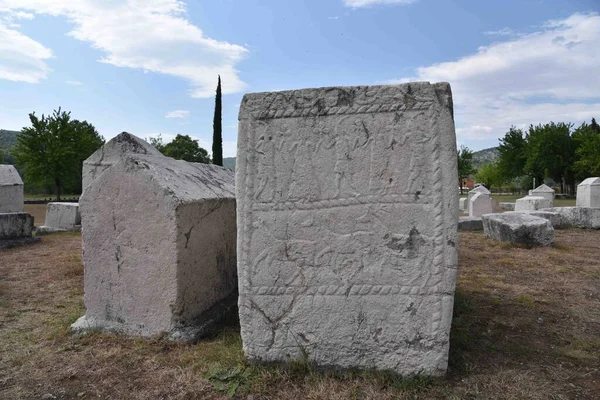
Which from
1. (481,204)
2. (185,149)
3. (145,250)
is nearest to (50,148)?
(185,149)

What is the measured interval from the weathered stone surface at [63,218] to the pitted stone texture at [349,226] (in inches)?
372

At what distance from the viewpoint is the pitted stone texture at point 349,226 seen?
2441 millimetres

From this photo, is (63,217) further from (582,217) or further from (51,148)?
(51,148)

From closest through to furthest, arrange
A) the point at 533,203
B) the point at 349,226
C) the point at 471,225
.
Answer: the point at 349,226
the point at 471,225
the point at 533,203

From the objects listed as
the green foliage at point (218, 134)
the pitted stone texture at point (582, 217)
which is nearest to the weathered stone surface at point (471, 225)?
the pitted stone texture at point (582, 217)

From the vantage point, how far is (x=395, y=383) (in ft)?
7.82

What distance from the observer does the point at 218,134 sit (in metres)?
20.0

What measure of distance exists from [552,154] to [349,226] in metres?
35.9

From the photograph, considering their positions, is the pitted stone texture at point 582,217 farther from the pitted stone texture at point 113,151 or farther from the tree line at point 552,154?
the tree line at point 552,154

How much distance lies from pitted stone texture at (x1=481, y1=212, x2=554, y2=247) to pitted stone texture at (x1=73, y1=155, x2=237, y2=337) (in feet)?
19.4

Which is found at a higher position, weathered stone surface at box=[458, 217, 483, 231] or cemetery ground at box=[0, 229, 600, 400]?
weathered stone surface at box=[458, 217, 483, 231]

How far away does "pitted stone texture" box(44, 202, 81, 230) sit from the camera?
1050 cm

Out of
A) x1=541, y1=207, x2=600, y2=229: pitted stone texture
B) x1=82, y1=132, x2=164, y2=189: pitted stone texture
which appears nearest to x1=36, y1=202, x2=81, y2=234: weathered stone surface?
x1=82, y1=132, x2=164, y2=189: pitted stone texture

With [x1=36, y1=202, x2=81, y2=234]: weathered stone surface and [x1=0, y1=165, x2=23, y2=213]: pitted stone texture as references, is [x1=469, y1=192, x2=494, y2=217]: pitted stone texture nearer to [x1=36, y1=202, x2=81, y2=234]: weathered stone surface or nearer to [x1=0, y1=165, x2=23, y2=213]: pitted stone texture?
[x1=36, y1=202, x2=81, y2=234]: weathered stone surface
